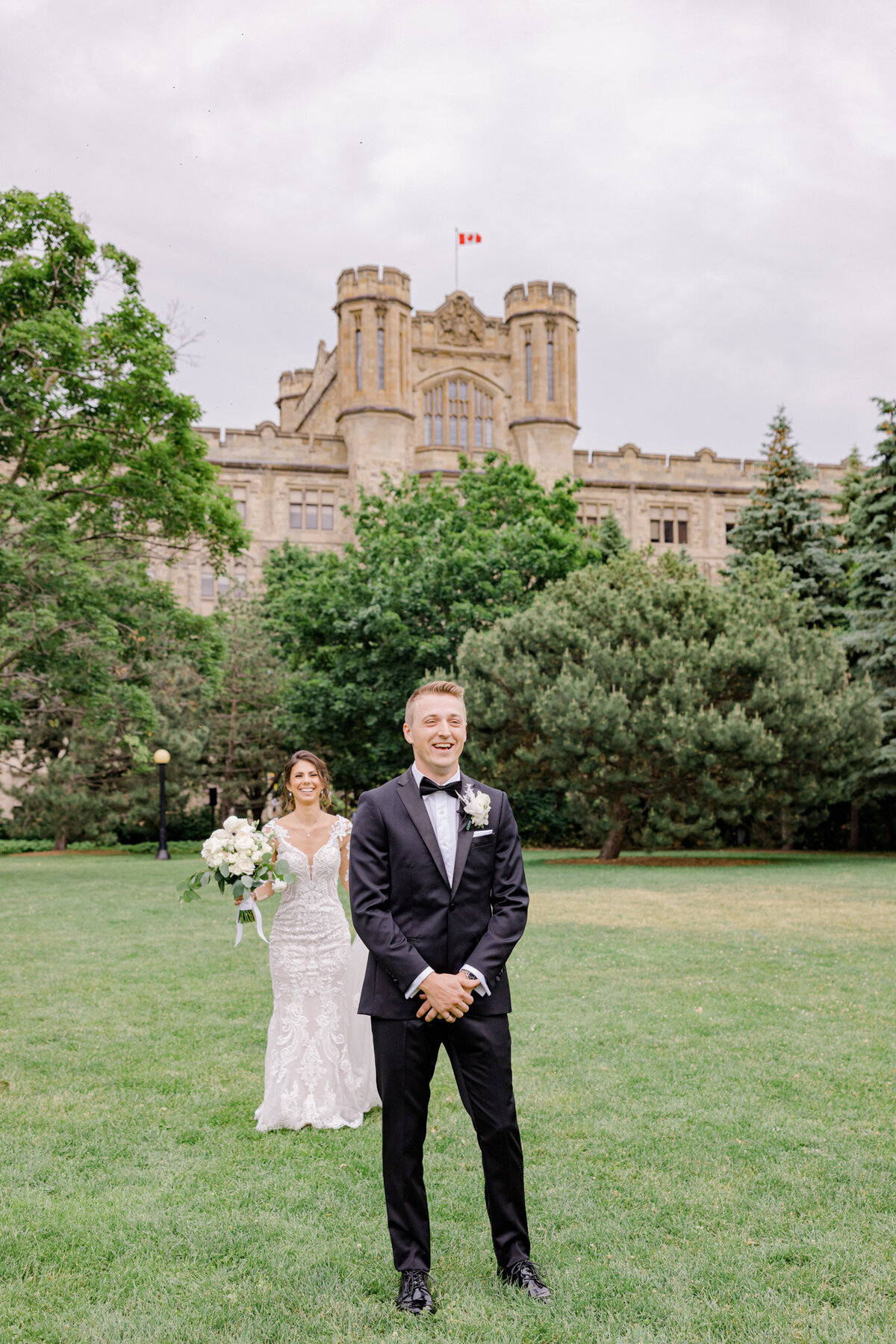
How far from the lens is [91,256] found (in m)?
22.3

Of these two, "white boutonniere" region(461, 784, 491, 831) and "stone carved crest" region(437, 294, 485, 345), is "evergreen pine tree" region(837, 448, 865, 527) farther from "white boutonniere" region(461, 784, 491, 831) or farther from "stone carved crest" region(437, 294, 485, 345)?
A: "white boutonniere" region(461, 784, 491, 831)

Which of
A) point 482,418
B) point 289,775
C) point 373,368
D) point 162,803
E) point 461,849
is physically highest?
point 373,368

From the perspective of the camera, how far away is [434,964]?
394cm

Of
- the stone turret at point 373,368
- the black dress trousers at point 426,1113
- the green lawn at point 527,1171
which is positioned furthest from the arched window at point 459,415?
the black dress trousers at point 426,1113

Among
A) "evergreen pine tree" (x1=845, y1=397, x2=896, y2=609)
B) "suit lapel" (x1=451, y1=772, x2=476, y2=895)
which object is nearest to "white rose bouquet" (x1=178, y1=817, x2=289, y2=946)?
"suit lapel" (x1=451, y1=772, x2=476, y2=895)

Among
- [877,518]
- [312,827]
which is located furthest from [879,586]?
[312,827]

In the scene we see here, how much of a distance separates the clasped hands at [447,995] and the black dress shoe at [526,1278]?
98 centimetres

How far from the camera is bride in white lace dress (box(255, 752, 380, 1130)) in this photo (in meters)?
6.30

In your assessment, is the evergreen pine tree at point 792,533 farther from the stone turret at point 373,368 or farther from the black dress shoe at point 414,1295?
the black dress shoe at point 414,1295

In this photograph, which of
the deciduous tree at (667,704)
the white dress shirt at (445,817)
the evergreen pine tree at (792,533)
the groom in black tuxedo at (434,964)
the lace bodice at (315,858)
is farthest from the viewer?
the evergreen pine tree at (792,533)

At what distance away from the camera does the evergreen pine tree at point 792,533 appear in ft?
109

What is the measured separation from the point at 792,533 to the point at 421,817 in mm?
32067

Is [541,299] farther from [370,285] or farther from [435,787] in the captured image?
[435,787]

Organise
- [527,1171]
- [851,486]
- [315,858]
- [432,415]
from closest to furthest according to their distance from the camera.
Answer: [527,1171] < [315,858] < [851,486] < [432,415]
